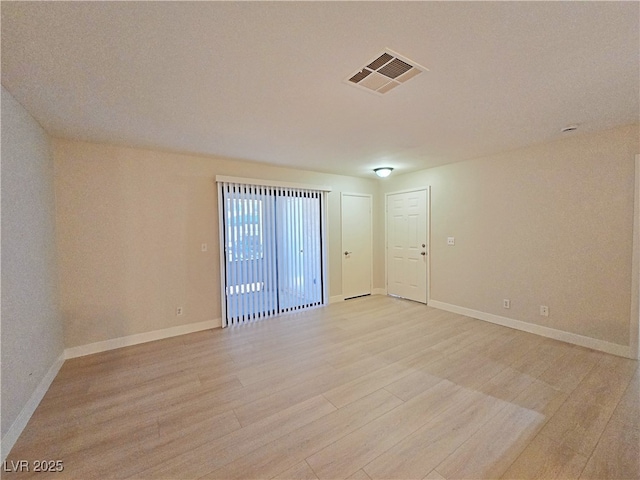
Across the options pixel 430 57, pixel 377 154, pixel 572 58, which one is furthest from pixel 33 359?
pixel 572 58

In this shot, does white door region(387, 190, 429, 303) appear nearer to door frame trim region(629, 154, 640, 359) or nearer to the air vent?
door frame trim region(629, 154, 640, 359)

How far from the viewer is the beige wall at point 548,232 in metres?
2.77

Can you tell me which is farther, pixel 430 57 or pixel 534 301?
pixel 534 301

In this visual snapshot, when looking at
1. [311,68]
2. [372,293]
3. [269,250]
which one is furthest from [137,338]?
[372,293]

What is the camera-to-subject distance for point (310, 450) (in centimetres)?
162

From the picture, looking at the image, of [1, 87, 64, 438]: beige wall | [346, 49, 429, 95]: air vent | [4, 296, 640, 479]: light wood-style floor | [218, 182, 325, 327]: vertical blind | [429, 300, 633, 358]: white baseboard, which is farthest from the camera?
[218, 182, 325, 327]: vertical blind

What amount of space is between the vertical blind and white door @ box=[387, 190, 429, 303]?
1.59m

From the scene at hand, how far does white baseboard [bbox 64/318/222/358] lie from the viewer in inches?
116

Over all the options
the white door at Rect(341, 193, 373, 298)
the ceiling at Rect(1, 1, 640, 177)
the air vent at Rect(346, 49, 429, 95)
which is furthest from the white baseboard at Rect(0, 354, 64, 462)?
the white door at Rect(341, 193, 373, 298)

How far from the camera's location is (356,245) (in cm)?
532

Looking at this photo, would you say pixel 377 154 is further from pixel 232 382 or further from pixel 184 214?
pixel 232 382

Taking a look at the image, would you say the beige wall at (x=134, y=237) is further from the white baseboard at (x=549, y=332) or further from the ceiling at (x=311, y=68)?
the white baseboard at (x=549, y=332)

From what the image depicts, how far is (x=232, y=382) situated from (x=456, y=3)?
311cm

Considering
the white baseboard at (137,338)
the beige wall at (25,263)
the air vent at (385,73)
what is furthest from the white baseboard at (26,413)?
the air vent at (385,73)
